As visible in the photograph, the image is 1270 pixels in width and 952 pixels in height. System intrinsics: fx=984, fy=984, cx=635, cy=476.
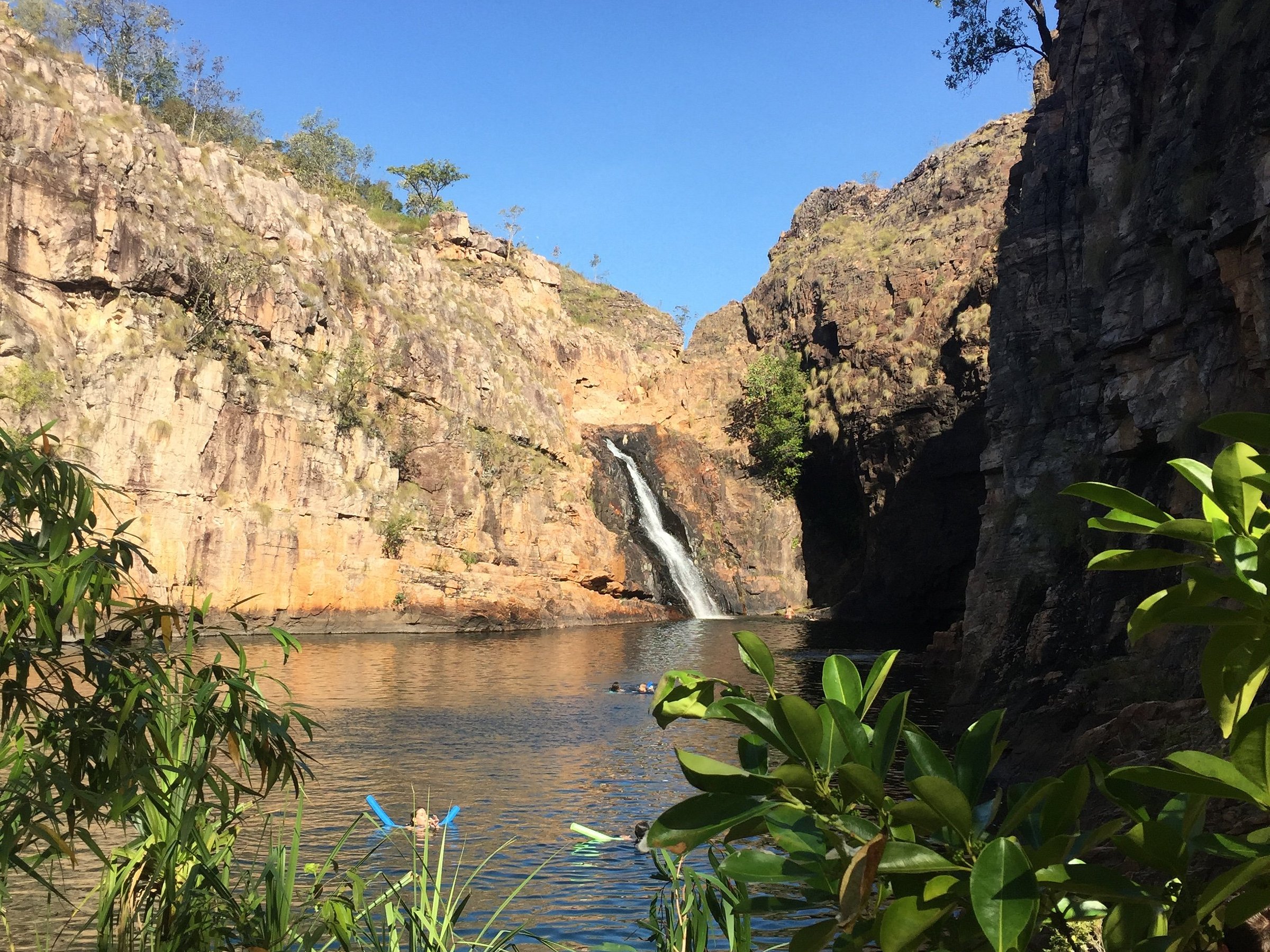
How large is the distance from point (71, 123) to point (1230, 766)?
43154 millimetres

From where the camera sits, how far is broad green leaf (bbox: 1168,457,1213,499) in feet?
5.24

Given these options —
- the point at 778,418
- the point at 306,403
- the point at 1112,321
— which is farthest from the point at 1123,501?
the point at 778,418

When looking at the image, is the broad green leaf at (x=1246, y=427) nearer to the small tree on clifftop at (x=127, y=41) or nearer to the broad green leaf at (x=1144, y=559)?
the broad green leaf at (x=1144, y=559)

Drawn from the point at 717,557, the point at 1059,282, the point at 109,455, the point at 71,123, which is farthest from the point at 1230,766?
the point at 717,557

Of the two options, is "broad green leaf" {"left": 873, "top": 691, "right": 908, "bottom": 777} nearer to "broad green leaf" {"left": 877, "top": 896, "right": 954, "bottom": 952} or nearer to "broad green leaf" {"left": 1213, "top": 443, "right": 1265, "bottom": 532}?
"broad green leaf" {"left": 877, "top": 896, "right": 954, "bottom": 952}

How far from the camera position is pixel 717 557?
54.2 meters

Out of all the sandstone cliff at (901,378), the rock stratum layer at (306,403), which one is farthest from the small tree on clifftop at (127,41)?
the sandstone cliff at (901,378)

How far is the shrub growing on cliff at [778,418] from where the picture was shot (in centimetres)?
5488

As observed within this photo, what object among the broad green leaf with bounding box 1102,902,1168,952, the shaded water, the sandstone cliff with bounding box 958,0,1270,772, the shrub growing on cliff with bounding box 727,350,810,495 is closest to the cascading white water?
the shrub growing on cliff with bounding box 727,350,810,495

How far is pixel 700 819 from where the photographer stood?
152 centimetres

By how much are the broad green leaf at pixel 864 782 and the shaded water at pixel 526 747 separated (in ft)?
24.8

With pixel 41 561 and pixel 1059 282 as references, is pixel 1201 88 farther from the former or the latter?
pixel 41 561

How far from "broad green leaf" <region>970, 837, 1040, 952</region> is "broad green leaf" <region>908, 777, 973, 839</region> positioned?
80 millimetres

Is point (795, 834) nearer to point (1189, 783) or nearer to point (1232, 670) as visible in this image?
point (1189, 783)
